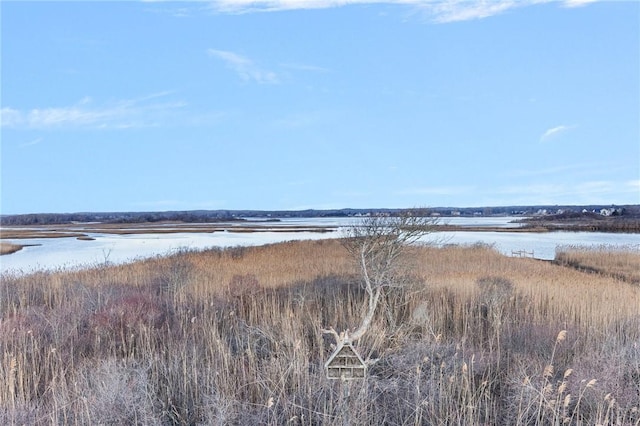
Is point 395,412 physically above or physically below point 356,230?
below

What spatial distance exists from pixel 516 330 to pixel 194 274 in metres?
8.09

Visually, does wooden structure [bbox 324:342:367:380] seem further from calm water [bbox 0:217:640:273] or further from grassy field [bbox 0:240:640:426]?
calm water [bbox 0:217:640:273]

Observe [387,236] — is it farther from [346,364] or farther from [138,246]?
[138,246]

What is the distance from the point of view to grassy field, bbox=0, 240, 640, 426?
3768mm

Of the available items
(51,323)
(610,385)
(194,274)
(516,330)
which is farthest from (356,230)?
(194,274)

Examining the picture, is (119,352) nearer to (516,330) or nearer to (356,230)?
(356,230)

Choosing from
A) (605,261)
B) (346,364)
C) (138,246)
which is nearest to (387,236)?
(346,364)

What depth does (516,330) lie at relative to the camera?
6551 mm

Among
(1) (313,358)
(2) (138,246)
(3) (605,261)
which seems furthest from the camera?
(2) (138,246)

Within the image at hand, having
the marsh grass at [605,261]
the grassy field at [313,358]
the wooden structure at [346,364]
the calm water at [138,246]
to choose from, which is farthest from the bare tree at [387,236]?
the marsh grass at [605,261]

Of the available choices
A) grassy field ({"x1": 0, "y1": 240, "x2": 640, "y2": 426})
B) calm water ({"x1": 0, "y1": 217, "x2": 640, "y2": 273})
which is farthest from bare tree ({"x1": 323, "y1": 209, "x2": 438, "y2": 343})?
calm water ({"x1": 0, "y1": 217, "x2": 640, "y2": 273})

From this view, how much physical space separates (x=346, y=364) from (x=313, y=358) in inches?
74.1

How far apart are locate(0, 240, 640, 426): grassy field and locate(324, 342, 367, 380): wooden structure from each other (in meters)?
0.19

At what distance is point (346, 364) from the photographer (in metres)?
3.53
